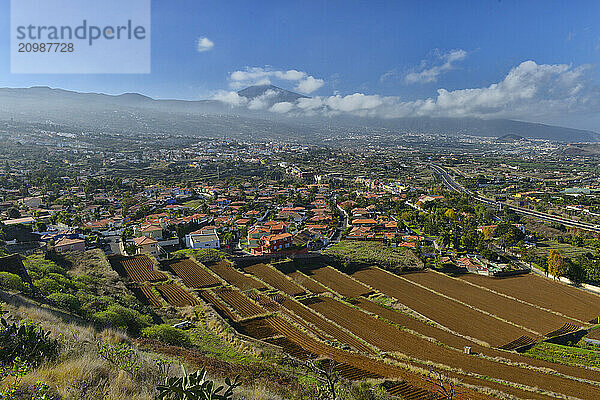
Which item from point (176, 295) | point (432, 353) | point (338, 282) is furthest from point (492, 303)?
point (176, 295)

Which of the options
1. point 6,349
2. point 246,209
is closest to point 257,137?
point 246,209

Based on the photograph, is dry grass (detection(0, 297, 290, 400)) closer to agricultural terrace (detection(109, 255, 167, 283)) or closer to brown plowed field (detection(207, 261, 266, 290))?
brown plowed field (detection(207, 261, 266, 290))

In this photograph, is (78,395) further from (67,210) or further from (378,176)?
(378,176)

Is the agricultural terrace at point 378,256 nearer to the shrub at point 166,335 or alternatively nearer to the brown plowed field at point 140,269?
the brown plowed field at point 140,269

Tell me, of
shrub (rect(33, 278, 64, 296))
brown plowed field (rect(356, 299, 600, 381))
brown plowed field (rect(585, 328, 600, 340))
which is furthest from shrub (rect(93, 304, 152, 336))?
brown plowed field (rect(585, 328, 600, 340))

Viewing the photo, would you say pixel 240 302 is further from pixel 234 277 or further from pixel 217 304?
pixel 234 277

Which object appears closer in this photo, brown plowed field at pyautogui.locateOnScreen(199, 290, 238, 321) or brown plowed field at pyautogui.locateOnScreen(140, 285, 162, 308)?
brown plowed field at pyautogui.locateOnScreen(199, 290, 238, 321)
